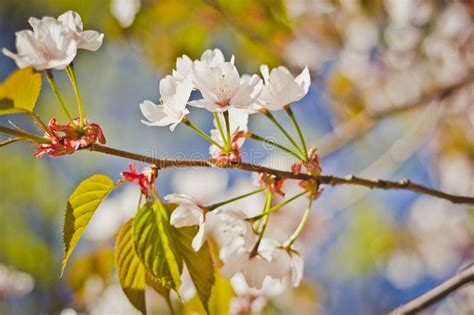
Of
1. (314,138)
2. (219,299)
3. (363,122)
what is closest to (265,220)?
(219,299)

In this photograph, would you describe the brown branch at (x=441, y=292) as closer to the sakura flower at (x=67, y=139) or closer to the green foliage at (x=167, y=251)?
the green foliage at (x=167, y=251)

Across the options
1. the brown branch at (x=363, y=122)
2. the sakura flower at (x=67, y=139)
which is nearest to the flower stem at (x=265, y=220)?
the sakura flower at (x=67, y=139)

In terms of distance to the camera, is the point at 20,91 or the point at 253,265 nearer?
the point at 20,91

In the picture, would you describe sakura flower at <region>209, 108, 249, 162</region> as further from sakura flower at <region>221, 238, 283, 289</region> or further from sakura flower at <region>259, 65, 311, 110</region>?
sakura flower at <region>221, 238, 283, 289</region>

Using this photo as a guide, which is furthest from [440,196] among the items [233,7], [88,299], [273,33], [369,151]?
[369,151]

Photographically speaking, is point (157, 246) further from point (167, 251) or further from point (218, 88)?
point (218, 88)

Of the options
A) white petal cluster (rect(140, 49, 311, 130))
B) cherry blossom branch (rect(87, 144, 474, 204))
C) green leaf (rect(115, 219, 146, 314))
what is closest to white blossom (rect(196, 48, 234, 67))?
white petal cluster (rect(140, 49, 311, 130))
